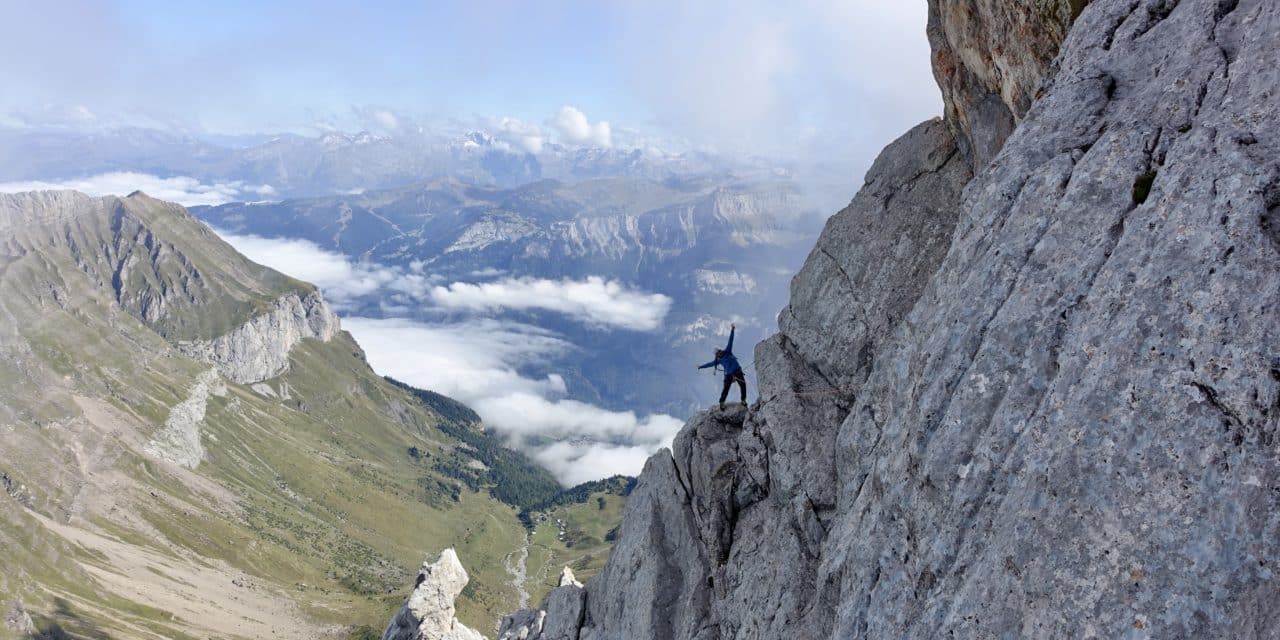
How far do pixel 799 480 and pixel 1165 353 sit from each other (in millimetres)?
19270

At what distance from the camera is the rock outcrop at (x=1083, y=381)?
1302cm

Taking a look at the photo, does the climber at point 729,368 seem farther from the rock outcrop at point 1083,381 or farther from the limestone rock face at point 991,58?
the limestone rock face at point 991,58

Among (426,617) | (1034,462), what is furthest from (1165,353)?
(426,617)

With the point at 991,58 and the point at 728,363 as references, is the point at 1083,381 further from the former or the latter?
the point at 728,363

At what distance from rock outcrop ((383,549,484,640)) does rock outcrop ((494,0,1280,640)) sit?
86.2 metres

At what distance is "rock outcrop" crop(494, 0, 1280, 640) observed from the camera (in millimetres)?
13023

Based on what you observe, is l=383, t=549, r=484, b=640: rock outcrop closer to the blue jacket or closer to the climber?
the climber

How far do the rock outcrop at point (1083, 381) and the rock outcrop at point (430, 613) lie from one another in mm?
86199

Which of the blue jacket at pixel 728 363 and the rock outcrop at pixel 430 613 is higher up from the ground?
the blue jacket at pixel 728 363

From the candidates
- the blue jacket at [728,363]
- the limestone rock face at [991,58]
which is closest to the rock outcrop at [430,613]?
the blue jacket at [728,363]

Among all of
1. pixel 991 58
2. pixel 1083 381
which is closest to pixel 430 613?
pixel 991 58

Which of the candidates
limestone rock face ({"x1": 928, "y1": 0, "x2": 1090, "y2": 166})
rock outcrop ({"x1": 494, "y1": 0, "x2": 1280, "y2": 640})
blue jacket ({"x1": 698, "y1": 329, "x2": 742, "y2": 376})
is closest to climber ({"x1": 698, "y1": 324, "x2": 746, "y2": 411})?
blue jacket ({"x1": 698, "y1": 329, "x2": 742, "y2": 376})

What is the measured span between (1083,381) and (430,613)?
111 metres

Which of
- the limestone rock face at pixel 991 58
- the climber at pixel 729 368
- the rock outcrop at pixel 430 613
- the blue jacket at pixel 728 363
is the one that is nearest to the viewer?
the limestone rock face at pixel 991 58
